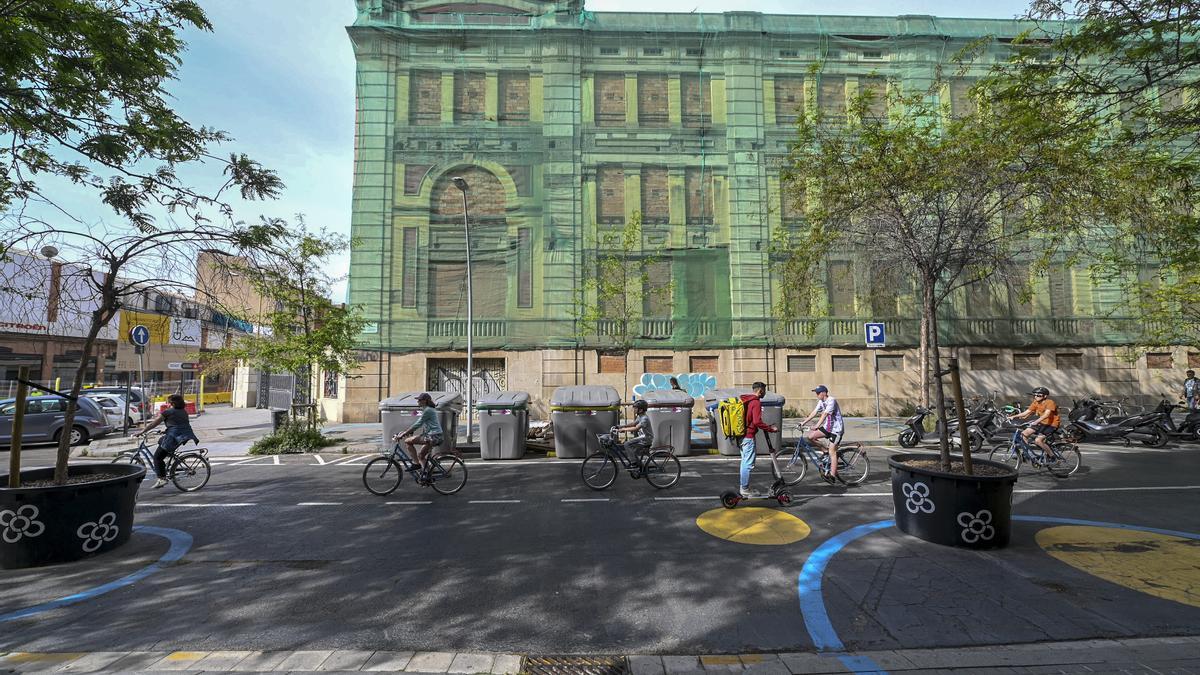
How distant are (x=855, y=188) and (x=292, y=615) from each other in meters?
14.1

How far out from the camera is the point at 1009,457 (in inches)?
438

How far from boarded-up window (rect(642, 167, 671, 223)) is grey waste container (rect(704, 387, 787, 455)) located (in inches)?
385

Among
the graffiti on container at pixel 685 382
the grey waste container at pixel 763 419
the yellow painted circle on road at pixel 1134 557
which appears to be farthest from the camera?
the graffiti on container at pixel 685 382

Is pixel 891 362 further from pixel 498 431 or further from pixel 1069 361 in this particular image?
pixel 498 431

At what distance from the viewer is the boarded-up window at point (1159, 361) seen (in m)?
21.6

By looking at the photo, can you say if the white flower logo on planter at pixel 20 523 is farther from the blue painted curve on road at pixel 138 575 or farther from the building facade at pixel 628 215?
the building facade at pixel 628 215

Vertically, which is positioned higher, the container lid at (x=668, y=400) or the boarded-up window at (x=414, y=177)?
the boarded-up window at (x=414, y=177)

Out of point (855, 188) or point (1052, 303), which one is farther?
point (1052, 303)

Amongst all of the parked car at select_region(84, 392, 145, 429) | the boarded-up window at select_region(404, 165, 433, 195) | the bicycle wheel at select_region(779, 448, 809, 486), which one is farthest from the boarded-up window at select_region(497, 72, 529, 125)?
the bicycle wheel at select_region(779, 448, 809, 486)

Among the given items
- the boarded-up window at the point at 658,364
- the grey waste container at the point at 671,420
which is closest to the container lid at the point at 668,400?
the grey waste container at the point at 671,420

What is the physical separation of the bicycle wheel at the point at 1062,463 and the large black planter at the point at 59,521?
14.0 metres

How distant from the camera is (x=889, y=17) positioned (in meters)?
22.7

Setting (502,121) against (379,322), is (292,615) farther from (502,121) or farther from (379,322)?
(502,121)

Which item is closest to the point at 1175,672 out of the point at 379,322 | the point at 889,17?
the point at 379,322
